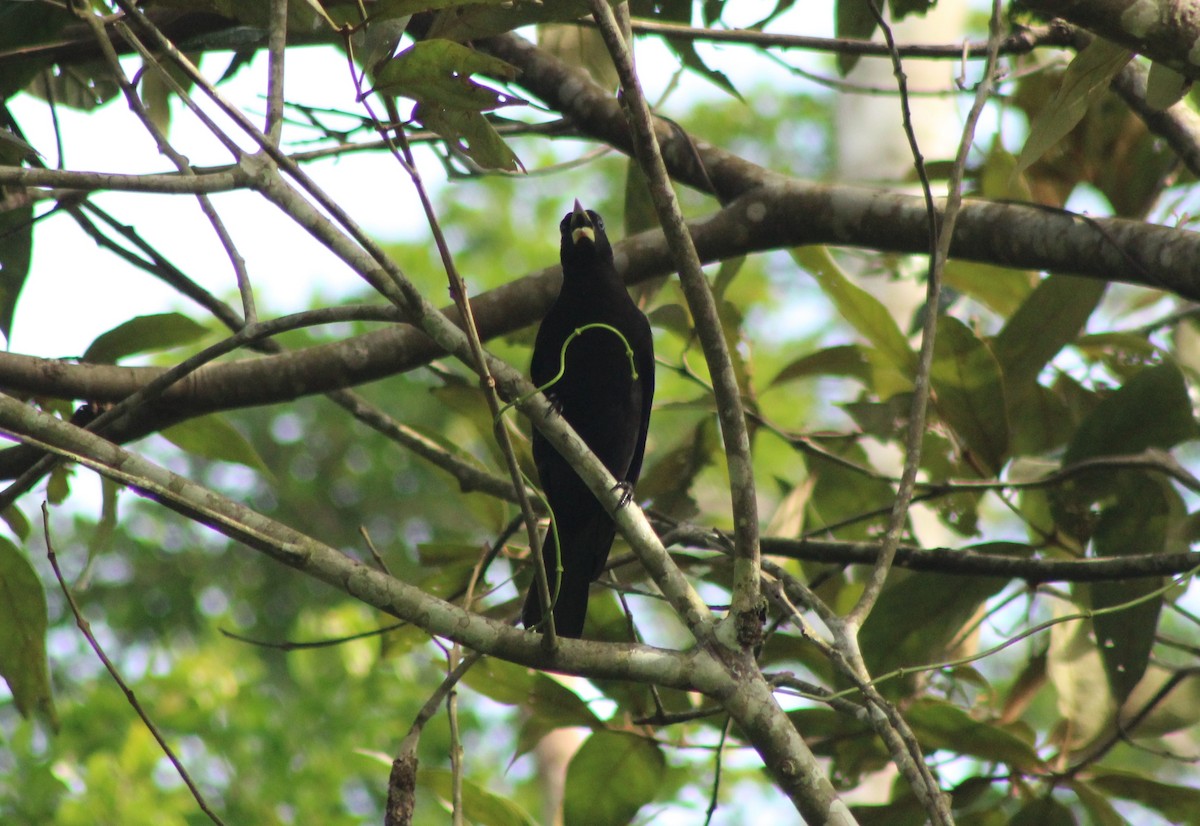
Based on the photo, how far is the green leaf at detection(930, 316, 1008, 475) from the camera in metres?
2.82

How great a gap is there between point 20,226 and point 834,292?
6.71 feet

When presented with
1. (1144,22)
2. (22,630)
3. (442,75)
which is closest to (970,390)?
(1144,22)

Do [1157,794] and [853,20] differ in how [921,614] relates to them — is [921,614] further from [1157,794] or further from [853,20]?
[853,20]

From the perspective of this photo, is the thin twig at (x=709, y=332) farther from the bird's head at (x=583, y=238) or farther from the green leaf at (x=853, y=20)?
the green leaf at (x=853, y=20)

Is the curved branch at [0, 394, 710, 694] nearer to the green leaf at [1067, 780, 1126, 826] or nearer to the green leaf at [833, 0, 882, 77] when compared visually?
the green leaf at [1067, 780, 1126, 826]

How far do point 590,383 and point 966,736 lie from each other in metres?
1.41

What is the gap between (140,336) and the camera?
9.41 ft

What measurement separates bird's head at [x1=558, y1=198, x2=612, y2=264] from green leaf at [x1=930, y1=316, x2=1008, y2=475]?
3.39 feet

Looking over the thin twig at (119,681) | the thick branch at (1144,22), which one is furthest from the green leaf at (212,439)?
the thick branch at (1144,22)

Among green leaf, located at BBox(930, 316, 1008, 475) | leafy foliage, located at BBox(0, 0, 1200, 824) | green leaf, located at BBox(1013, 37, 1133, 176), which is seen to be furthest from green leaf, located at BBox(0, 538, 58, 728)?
green leaf, located at BBox(1013, 37, 1133, 176)

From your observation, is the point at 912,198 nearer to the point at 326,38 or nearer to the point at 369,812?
the point at 326,38

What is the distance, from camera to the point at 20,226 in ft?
8.79

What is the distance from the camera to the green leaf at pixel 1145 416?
2703mm

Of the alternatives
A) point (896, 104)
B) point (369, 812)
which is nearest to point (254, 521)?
point (369, 812)
